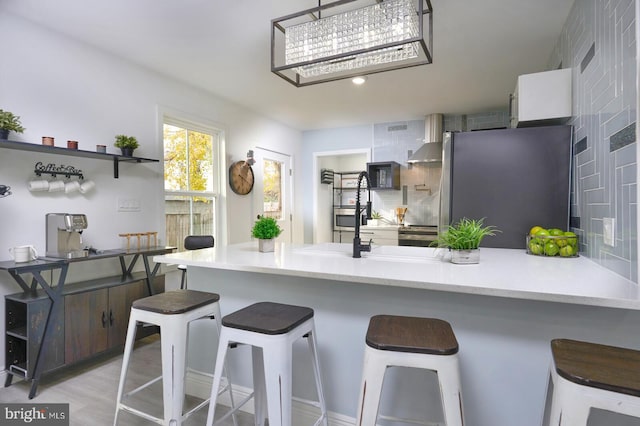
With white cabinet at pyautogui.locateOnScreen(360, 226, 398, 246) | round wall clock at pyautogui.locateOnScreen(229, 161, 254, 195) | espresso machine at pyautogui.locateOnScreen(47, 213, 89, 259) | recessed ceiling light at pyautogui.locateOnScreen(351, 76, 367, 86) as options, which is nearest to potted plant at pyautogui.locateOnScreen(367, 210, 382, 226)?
white cabinet at pyautogui.locateOnScreen(360, 226, 398, 246)

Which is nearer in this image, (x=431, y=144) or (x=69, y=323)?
(x=69, y=323)

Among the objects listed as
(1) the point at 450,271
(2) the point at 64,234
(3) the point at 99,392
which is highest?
(2) the point at 64,234

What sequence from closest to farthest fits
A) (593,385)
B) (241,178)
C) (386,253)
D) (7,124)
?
(593,385), (386,253), (7,124), (241,178)

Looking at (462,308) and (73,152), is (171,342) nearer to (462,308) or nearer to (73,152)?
(462,308)

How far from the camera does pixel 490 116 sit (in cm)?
496

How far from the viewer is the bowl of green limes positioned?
6.22ft

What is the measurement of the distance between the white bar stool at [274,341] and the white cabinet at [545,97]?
2.05 metres

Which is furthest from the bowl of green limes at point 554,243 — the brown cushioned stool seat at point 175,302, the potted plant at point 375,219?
the potted plant at point 375,219

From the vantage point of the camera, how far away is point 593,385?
863 mm

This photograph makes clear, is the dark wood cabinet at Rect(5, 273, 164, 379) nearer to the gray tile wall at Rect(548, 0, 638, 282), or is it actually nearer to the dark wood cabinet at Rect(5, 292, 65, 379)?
the dark wood cabinet at Rect(5, 292, 65, 379)

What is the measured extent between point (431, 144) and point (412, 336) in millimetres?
4241

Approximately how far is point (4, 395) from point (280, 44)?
3.13 meters

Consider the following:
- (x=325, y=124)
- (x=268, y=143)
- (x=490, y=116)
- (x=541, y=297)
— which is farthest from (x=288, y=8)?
(x=490, y=116)

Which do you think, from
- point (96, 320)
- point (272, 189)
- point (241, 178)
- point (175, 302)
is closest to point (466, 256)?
point (175, 302)
